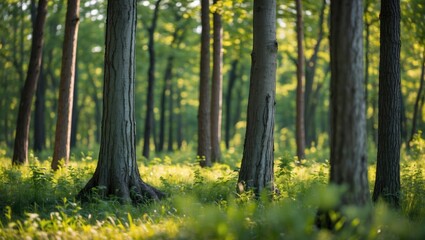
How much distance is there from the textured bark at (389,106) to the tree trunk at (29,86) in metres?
9.94

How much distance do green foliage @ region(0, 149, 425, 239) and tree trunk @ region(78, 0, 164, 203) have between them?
1.70 ft

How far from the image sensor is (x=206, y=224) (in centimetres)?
491

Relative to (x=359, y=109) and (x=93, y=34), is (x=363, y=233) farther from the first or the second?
(x=93, y=34)

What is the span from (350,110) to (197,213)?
8.61ft

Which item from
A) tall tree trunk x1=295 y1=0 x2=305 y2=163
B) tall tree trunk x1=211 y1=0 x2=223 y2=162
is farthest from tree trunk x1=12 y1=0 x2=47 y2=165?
tall tree trunk x1=295 y1=0 x2=305 y2=163

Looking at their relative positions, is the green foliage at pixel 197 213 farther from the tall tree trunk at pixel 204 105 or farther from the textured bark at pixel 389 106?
the tall tree trunk at pixel 204 105

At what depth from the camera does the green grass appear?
4.74 metres

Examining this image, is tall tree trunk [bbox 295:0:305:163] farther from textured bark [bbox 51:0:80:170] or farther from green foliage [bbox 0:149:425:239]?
textured bark [bbox 51:0:80:170]

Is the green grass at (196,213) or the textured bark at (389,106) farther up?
the textured bark at (389,106)

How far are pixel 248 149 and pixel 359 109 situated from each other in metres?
3.27

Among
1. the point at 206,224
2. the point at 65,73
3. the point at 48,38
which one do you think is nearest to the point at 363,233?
the point at 206,224

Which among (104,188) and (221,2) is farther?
(221,2)

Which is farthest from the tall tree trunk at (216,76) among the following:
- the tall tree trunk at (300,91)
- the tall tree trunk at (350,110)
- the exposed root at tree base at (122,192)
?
the tall tree trunk at (350,110)

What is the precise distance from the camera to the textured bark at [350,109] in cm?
500
